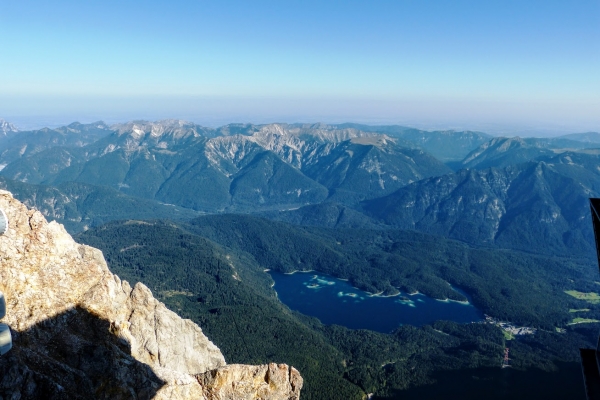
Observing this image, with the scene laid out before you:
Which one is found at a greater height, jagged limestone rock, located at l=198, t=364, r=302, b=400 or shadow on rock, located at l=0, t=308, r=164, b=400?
shadow on rock, located at l=0, t=308, r=164, b=400

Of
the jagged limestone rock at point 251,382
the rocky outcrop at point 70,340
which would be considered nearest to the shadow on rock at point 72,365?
the rocky outcrop at point 70,340

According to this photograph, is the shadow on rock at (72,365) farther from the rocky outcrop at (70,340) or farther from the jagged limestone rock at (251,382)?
the jagged limestone rock at (251,382)

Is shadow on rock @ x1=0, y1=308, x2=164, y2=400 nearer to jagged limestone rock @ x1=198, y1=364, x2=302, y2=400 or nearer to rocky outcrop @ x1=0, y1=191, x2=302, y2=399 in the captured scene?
rocky outcrop @ x1=0, y1=191, x2=302, y2=399

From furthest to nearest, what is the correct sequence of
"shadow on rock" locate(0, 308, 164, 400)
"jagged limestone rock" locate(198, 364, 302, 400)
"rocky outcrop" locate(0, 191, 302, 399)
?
"jagged limestone rock" locate(198, 364, 302, 400), "rocky outcrop" locate(0, 191, 302, 399), "shadow on rock" locate(0, 308, 164, 400)

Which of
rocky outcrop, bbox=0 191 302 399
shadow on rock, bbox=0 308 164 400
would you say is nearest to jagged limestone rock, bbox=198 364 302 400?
rocky outcrop, bbox=0 191 302 399

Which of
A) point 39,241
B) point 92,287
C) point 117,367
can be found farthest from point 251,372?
point 39,241

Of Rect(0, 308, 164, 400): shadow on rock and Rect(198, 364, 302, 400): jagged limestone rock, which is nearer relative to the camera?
Rect(0, 308, 164, 400): shadow on rock

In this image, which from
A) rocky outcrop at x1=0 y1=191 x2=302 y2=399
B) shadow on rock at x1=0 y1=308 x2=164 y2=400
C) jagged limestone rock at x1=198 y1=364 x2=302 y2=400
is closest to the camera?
shadow on rock at x1=0 y1=308 x2=164 y2=400

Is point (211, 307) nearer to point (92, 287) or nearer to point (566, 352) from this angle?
point (566, 352)

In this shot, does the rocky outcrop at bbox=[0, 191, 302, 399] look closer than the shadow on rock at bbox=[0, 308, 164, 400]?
No
